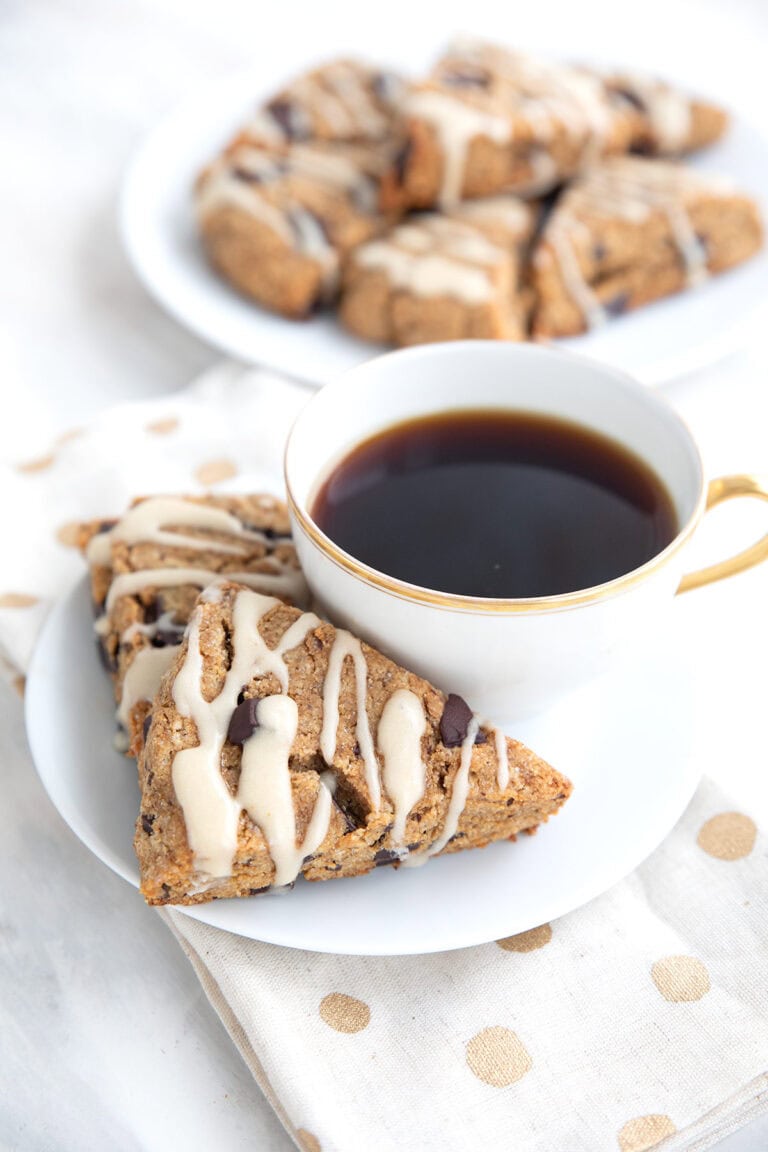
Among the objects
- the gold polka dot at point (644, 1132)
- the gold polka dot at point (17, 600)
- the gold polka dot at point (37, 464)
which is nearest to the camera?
the gold polka dot at point (644, 1132)

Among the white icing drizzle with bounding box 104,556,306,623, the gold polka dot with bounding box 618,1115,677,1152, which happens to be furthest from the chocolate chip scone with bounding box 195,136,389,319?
the gold polka dot with bounding box 618,1115,677,1152

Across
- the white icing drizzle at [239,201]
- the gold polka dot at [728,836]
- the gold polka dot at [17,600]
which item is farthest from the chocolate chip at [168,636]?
the white icing drizzle at [239,201]

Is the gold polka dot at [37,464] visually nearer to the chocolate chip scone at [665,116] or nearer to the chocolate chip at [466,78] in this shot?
the chocolate chip at [466,78]

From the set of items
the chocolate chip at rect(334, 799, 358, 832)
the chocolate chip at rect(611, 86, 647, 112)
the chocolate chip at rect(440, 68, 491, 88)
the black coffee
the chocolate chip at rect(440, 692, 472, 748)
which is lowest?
the chocolate chip at rect(334, 799, 358, 832)

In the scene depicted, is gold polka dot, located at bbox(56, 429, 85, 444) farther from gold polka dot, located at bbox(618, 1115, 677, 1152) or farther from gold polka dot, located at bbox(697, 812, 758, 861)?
gold polka dot, located at bbox(618, 1115, 677, 1152)

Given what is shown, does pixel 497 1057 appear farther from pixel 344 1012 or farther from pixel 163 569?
pixel 163 569
